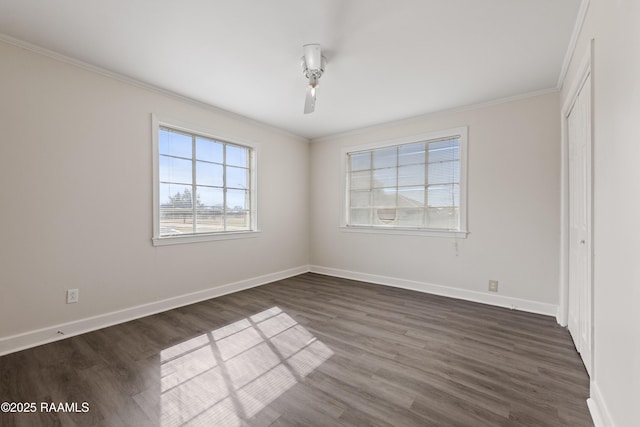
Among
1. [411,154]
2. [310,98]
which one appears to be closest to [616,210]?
[310,98]

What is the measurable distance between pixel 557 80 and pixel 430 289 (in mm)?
2778

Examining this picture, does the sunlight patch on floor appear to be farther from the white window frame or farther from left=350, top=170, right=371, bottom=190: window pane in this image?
left=350, top=170, right=371, bottom=190: window pane

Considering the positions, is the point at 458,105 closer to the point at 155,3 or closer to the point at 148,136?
the point at 155,3

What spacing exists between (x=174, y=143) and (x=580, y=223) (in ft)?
13.6

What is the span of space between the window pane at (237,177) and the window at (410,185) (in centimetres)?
169

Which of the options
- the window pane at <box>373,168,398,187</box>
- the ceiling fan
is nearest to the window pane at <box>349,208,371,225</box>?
the window pane at <box>373,168,398,187</box>

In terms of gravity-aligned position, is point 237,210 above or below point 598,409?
above

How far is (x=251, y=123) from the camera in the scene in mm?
4148

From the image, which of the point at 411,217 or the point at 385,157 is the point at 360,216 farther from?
the point at 385,157

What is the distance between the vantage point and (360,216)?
4656 mm

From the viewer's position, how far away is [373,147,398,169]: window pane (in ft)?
14.0

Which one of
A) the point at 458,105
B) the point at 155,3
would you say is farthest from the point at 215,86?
the point at 458,105

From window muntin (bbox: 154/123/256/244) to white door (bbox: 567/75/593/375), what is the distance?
3739 mm

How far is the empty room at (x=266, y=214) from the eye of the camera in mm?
1570
